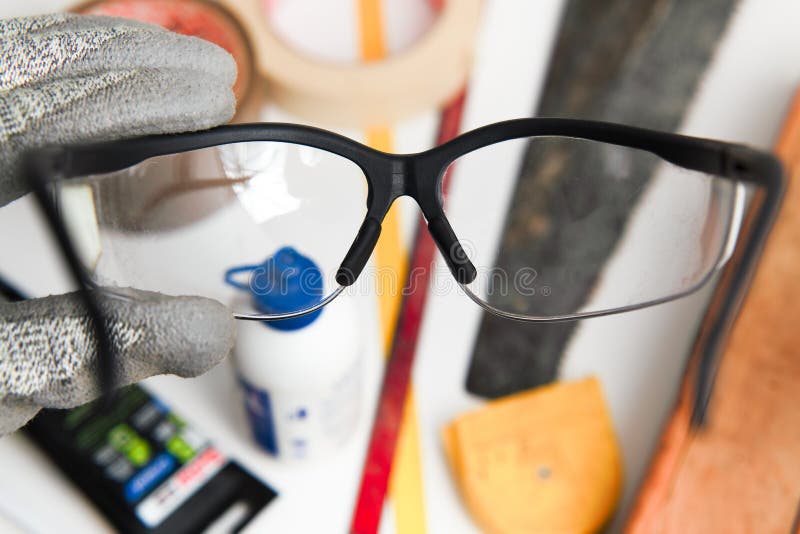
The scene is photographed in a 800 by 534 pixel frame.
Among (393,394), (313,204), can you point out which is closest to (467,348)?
(393,394)

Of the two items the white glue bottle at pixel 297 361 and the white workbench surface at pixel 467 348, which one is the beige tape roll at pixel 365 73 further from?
the white glue bottle at pixel 297 361

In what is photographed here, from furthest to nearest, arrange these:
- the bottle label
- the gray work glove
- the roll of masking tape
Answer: the roll of masking tape < the bottle label < the gray work glove

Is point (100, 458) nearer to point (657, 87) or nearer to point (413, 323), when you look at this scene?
point (413, 323)

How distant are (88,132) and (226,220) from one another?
0.09m

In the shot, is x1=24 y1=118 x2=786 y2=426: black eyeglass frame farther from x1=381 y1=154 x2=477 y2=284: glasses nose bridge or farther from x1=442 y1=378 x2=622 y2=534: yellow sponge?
x1=442 y1=378 x2=622 y2=534: yellow sponge

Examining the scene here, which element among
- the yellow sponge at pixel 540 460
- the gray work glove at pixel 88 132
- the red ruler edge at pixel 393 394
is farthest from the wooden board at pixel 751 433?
the gray work glove at pixel 88 132

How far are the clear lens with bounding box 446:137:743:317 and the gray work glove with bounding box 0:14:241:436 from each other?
0.52 feet

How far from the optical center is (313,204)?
1.26 ft

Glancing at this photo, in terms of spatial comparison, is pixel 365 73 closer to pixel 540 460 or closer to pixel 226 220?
pixel 226 220

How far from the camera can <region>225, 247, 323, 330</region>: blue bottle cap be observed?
36 centimetres

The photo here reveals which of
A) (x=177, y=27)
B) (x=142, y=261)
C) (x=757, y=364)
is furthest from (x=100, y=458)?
(x=757, y=364)

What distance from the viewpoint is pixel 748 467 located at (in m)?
0.44

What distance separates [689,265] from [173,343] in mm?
257

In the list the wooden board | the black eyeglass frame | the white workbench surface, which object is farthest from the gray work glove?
the wooden board
